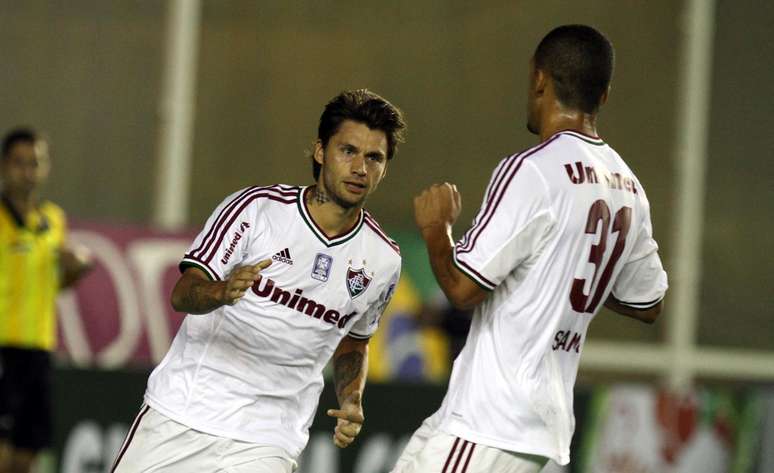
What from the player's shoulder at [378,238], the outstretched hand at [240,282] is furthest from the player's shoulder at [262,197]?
the outstretched hand at [240,282]

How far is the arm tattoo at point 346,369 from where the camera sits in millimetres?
4609

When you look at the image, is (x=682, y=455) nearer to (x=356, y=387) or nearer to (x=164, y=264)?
(x=164, y=264)

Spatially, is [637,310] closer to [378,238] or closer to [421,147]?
[378,238]

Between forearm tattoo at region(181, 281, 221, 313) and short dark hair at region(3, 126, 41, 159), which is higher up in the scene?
short dark hair at region(3, 126, 41, 159)

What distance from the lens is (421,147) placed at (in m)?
11.7

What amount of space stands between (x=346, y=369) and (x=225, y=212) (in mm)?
717

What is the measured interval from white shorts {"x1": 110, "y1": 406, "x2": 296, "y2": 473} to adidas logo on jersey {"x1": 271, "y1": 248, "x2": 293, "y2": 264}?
58 centimetres

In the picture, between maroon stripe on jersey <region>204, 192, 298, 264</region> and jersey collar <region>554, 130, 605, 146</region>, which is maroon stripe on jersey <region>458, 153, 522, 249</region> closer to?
jersey collar <region>554, 130, 605, 146</region>

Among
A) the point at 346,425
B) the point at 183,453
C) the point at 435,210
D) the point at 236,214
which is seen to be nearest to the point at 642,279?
the point at 435,210

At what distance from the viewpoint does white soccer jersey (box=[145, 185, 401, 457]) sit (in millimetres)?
4320

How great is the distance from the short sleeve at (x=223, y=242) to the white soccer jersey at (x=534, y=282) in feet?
2.42

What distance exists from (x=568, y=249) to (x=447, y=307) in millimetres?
5414

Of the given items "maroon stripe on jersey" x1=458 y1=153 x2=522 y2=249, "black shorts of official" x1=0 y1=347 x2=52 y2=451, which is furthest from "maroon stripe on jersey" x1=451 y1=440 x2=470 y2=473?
"black shorts of official" x1=0 y1=347 x2=52 y2=451

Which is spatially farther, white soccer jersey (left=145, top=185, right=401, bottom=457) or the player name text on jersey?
white soccer jersey (left=145, top=185, right=401, bottom=457)
